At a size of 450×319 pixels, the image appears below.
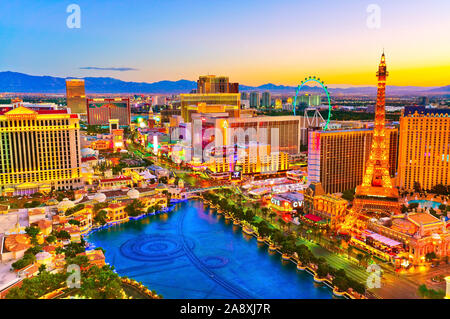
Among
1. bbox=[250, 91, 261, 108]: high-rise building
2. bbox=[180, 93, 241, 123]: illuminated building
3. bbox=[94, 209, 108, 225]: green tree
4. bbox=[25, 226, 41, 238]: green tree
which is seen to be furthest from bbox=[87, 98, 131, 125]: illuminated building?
bbox=[25, 226, 41, 238]: green tree

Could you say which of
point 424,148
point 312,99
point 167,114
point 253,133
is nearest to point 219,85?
point 167,114

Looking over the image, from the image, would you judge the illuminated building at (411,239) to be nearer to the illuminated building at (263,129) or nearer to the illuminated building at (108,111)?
the illuminated building at (263,129)

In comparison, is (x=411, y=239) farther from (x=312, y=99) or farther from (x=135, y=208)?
(x=312, y=99)

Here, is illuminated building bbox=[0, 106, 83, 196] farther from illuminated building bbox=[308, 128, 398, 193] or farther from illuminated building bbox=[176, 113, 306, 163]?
illuminated building bbox=[308, 128, 398, 193]
